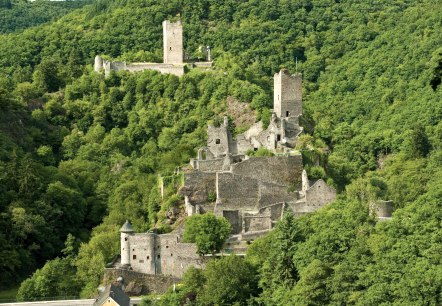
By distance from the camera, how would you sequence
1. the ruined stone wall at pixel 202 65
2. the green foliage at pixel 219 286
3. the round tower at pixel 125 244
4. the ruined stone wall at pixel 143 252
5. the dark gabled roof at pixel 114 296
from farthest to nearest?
the ruined stone wall at pixel 202 65 → the round tower at pixel 125 244 → the ruined stone wall at pixel 143 252 → the green foliage at pixel 219 286 → the dark gabled roof at pixel 114 296

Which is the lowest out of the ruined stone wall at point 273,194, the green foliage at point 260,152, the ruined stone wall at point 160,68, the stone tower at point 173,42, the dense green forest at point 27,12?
the ruined stone wall at point 273,194

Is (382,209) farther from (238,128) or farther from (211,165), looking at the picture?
(238,128)

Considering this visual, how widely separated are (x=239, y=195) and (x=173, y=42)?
36545 millimetres

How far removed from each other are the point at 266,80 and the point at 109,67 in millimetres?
12921

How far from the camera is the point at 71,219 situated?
74062 millimetres

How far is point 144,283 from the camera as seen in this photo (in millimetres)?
56438

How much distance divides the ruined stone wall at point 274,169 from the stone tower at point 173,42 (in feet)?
114

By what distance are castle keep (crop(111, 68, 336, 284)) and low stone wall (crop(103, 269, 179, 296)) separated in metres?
0.73

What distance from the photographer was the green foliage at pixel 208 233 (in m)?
56.2

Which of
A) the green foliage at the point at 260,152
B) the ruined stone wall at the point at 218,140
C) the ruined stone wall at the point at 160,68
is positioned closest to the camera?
the green foliage at the point at 260,152

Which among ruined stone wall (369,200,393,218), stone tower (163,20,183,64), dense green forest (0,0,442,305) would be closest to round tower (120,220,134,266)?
dense green forest (0,0,442,305)

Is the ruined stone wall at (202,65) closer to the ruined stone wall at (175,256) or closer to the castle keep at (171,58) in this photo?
the castle keep at (171,58)

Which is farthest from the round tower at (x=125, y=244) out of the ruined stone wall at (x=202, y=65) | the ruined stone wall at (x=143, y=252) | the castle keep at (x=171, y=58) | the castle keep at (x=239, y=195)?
the ruined stone wall at (x=202, y=65)

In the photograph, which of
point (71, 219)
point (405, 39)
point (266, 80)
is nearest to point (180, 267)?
point (71, 219)
